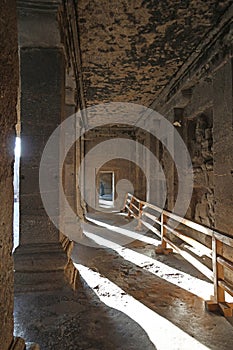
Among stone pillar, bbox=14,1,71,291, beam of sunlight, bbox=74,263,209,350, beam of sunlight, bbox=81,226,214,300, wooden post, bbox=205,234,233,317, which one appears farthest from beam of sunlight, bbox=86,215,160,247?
stone pillar, bbox=14,1,71,291

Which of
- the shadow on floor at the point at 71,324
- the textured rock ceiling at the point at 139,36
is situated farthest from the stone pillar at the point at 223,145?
the shadow on floor at the point at 71,324

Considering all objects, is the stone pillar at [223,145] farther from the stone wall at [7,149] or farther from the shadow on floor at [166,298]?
the stone wall at [7,149]

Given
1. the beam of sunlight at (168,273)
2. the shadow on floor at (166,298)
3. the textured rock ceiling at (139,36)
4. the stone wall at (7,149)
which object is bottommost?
the beam of sunlight at (168,273)

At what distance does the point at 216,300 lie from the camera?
3238mm

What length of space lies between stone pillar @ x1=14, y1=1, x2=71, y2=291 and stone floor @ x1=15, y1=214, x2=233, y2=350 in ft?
0.96

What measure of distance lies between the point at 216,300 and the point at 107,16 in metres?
3.83

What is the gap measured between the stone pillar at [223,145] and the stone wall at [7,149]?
334 centimetres

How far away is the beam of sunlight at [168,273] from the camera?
382 cm

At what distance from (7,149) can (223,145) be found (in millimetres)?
3571

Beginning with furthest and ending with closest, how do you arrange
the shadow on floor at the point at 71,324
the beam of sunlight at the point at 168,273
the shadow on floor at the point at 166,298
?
the beam of sunlight at the point at 168,273 → the shadow on floor at the point at 166,298 → the shadow on floor at the point at 71,324

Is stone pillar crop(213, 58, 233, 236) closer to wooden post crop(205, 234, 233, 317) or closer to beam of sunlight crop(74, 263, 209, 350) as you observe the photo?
wooden post crop(205, 234, 233, 317)

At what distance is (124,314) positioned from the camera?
2.94 meters

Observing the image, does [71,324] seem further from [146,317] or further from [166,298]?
[166,298]

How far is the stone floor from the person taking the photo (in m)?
2.36
